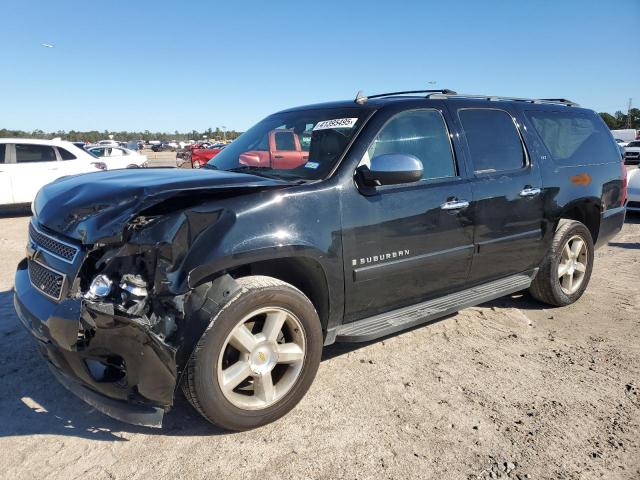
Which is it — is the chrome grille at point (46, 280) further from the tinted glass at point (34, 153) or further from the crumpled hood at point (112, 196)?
the tinted glass at point (34, 153)

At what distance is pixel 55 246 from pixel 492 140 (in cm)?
330

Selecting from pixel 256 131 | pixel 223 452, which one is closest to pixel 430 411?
pixel 223 452

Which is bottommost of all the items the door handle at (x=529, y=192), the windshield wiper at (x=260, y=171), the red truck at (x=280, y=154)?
the door handle at (x=529, y=192)

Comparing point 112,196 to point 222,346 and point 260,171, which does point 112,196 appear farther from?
point 260,171

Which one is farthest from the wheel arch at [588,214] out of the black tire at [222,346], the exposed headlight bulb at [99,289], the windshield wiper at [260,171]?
the exposed headlight bulb at [99,289]

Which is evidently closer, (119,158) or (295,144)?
(295,144)

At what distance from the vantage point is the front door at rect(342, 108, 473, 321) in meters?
3.10

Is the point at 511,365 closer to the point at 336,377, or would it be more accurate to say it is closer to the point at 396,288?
the point at 396,288

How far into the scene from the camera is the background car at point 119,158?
13.9 meters

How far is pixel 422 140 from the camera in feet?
11.8

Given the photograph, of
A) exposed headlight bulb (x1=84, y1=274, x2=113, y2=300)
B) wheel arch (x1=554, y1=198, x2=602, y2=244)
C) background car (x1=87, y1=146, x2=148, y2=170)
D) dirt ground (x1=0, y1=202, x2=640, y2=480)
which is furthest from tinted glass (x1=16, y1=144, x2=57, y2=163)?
wheel arch (x1=554, y1=198, x2=602, y2=244)

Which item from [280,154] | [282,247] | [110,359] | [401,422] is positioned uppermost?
[280,154]

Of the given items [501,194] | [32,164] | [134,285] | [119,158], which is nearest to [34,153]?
[32,164]

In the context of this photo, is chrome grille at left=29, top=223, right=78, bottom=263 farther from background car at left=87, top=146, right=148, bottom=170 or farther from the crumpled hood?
background car at left=87, top=146, right=148, bottom=170
